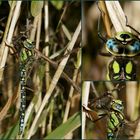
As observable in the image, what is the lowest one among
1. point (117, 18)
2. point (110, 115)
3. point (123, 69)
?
point (110, 115)

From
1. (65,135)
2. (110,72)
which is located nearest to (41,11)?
Result: (110,72)

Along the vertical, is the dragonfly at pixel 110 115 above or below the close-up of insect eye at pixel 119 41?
below

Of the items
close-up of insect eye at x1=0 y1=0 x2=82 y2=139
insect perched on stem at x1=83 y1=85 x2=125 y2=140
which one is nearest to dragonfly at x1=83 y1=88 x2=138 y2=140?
insect perched on stem at x1=83 y1=85 x2=125 y2=140

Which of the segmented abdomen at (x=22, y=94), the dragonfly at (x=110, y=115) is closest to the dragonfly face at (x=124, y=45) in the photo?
the dragonfly at (x=110, y=115)

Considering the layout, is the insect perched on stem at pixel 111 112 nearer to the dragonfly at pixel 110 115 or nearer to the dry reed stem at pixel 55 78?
the dragonfly at pixel 110 115

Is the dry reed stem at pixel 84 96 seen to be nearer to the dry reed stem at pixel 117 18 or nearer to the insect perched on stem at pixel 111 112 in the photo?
the insect perched on stem at pixel 111 112

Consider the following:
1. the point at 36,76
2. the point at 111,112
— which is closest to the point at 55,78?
the point at 36,76

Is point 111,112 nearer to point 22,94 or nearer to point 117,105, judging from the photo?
point 117,105

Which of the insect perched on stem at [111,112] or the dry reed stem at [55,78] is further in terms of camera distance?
the dry reed stem at [55,78]

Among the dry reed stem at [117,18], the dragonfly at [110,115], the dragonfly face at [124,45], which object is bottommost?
the dragonfly at [110,115]
